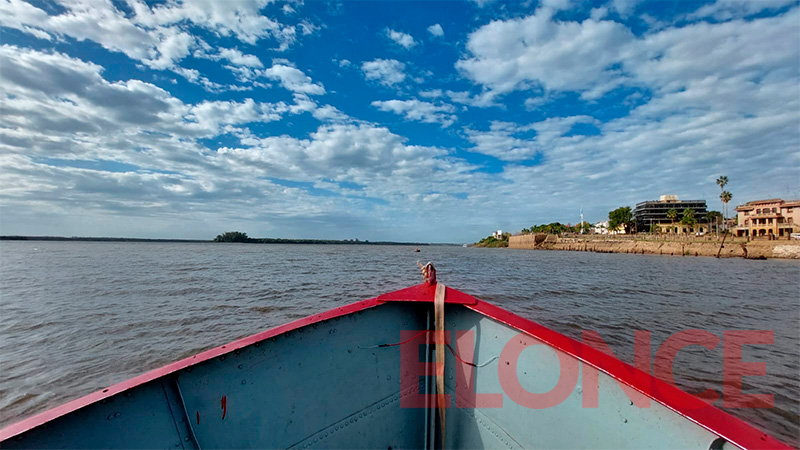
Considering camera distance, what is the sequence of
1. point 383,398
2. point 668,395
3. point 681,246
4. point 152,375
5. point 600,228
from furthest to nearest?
point 600,228 → point 681,246 → point 383,398 → point 152,375 → point 668,395

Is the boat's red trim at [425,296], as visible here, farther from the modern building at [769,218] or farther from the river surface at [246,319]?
the modern building at [769,218]

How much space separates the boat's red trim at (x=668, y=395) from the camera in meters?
1.52

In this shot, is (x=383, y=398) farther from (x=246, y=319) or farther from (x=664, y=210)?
(x=664, y=210)

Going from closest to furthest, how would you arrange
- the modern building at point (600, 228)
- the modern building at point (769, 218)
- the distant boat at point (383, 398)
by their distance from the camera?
the distant boat at point (383, 398) < the modern building at point (769, 218) < the modern building at point (600, 228)

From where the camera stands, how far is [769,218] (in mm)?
63000

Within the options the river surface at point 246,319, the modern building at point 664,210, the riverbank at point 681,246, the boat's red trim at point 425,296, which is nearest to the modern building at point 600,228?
the modern building at point 664,210

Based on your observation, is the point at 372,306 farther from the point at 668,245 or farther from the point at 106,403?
the point at 668,245

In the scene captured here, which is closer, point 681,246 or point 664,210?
point 681,246

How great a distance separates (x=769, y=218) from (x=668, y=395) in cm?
9653

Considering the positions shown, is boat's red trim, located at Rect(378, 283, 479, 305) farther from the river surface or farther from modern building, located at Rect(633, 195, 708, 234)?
modern building, located at Rect(633, 195, 708, 234)

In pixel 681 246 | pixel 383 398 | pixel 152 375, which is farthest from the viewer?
pixel 681 246

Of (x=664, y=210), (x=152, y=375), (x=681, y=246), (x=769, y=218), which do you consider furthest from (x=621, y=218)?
(x=152, y=375)

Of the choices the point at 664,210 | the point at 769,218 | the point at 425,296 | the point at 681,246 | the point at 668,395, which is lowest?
the point at 668,395

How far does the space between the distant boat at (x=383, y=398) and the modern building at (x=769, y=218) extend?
87245 mm
